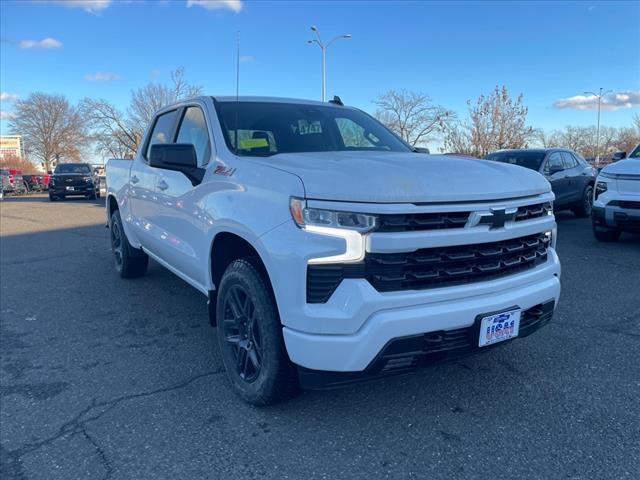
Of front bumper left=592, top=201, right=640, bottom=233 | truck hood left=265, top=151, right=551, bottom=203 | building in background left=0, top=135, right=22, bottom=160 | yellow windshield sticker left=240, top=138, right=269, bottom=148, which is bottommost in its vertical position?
front bumper left=592, top=201, right=640, bottom=233

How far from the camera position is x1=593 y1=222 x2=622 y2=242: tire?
27.1ft

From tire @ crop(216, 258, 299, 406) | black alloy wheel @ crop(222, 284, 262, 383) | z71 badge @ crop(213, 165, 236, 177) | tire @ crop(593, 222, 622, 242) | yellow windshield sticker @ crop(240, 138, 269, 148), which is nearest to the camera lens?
tire @ crop(216, 258, 299, 406)

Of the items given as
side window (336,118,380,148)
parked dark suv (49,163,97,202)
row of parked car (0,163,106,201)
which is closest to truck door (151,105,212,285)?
side window (336,118,380,148)

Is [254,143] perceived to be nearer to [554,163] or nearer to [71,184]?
[554,163]

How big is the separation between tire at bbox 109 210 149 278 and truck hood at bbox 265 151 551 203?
355 cm

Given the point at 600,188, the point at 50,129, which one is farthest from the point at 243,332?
the point at 50,129

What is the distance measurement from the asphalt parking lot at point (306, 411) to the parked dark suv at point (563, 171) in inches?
251

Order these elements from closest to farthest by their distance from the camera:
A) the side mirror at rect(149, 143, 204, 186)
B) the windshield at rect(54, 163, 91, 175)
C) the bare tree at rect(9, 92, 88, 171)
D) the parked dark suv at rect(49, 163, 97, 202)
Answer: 1. the side mirror at rect(149, 143, 204, 186)
2. the parked dark suv at rect(49, 163, 97, 202)
3. the windshield at rect(54, 163, 91, 175)
4. the bare tree at rect(9, 92, 88, 171)

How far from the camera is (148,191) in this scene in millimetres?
4758

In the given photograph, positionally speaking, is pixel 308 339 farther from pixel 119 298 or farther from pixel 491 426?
pixel 119 298

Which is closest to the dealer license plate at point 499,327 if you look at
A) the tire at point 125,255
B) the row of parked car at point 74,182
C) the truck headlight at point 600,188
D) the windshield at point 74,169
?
the tire at point 125,255

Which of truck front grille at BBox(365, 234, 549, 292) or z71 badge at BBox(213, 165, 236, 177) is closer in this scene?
truck front grille at BBox(365, 234, 549, 292)

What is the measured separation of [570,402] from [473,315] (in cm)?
105

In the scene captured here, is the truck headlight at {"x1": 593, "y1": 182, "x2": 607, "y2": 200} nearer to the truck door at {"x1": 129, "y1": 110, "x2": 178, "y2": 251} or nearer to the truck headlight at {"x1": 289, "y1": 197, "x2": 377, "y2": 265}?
the truck door at {"x1": 129, "y1": 110, "x2": 178, "y2": 251}
